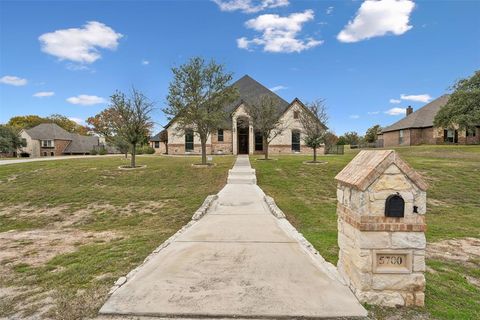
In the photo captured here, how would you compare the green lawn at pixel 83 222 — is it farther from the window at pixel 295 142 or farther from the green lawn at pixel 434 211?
the window at pixel 295 142

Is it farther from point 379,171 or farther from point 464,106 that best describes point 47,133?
point 379,171

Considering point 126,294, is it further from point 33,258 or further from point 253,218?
point 253,218

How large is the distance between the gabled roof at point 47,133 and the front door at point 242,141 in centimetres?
4588

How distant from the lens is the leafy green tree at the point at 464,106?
2403 centimetres

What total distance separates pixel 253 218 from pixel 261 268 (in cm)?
391

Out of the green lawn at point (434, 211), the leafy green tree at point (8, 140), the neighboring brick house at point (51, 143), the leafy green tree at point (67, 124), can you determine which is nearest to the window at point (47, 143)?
the neighboring brick house at point (51, 143)

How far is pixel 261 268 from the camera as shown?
16.1ft

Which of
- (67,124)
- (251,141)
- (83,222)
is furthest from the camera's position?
(67,124)

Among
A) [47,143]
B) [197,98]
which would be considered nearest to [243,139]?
[197,98]

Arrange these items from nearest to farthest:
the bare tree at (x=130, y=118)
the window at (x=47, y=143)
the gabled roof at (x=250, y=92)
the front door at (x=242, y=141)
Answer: the bare tree at (x=130, y=118)
the front door at (x=242, y=141)
the gabled roof at (x=250, y=92)
the window at (x=47, y=143)

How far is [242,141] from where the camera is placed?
35.5m

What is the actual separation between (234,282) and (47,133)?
69634 millimetres

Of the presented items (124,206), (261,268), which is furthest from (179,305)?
(124,206)

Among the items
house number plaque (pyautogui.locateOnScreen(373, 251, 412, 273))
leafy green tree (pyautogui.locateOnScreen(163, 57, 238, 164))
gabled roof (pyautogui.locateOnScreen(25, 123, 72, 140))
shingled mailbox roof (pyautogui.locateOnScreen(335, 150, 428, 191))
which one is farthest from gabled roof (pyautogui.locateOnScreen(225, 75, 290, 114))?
gabled roof (pyautogui.locateOnScreen(25, 123, 72, 140))
